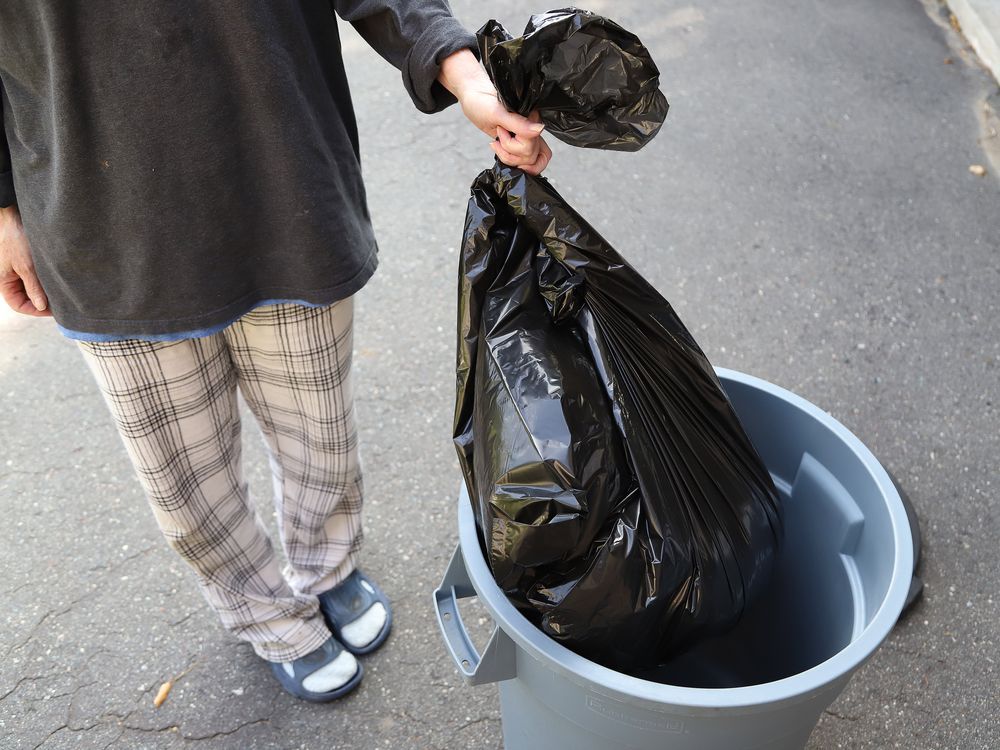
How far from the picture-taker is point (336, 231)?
4.23 feet

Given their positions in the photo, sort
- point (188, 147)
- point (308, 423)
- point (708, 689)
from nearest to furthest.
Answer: point (708, 689), point (188, 147), point (308, 423)

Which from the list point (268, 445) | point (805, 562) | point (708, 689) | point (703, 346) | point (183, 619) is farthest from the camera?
point (703, 346)

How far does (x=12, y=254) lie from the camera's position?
4.16ft

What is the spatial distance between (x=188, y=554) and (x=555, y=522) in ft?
2.68

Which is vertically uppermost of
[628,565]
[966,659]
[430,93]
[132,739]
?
[430,93]

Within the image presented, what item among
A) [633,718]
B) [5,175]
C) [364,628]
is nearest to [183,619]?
[364,628]

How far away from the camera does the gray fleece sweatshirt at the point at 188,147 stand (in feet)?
3.56

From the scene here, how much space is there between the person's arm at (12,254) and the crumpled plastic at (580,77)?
67cm

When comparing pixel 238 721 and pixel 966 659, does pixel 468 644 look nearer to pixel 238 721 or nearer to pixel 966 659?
pixel 238 721

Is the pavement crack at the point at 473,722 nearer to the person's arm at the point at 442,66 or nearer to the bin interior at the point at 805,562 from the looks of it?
the bin interior at the point at 805,562

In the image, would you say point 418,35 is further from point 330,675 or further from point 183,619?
point 183,619

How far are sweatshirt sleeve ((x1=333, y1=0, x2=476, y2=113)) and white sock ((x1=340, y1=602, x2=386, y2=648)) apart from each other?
1086 millimetres

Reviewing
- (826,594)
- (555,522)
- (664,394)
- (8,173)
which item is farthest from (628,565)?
(8,173)

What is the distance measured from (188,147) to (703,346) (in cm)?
172
